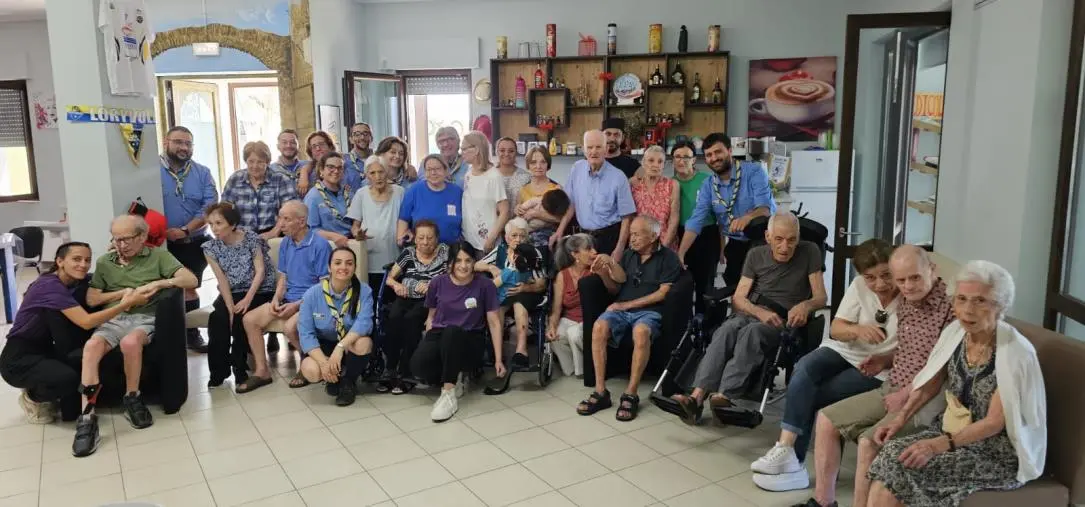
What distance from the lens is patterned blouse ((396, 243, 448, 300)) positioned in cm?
Result: 470

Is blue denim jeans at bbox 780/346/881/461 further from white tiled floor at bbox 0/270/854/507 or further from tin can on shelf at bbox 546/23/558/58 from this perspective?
tin can on shelf at bbox 546/23/558/58

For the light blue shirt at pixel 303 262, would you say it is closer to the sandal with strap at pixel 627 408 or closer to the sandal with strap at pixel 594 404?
the sandal with strap at pixel 594 404

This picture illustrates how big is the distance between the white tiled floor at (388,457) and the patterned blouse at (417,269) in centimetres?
68

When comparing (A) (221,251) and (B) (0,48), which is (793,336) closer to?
(A) (221,251)

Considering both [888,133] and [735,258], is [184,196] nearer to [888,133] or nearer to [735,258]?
[735,258]

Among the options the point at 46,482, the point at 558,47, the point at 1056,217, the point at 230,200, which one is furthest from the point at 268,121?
the point at 1056,217

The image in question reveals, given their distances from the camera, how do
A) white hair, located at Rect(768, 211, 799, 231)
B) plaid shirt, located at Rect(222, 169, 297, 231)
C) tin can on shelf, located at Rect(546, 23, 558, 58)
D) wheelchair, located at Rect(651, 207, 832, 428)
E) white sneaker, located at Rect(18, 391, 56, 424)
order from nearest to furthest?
wheelchair, located at Rect(651, 207, 832, 428) → white hair, located at Rect(768, 211, 799, 231) → white sneaker, located at Rect(18, 391, 56, 424) → plaid shirt, located at Rect(222, 169, 297, 231) → tin can on shelf, located at Rect(546, 23, 558, 58)

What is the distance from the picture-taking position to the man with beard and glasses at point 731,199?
15.3 feet

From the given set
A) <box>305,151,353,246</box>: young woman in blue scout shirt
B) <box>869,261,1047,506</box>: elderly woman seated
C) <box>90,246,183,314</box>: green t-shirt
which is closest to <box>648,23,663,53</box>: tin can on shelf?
<box>305,151,353,246</box>: young woman in blue scout shirt

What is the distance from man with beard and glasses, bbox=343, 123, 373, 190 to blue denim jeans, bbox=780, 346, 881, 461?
351 cm

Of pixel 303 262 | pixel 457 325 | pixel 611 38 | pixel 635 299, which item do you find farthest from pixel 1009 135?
pixel 611 38

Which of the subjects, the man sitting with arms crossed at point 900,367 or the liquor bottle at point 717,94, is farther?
the liquor bottle at point 717,94

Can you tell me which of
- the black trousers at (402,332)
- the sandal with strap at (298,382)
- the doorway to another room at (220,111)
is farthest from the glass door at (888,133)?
the doorway to another room at (220,111)

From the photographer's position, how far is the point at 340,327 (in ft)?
14.6
